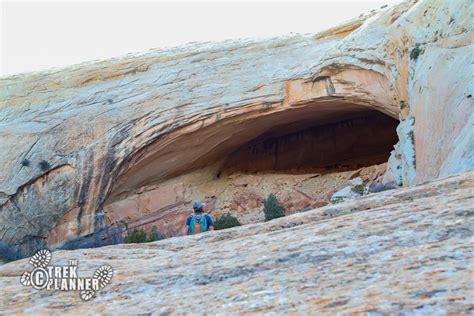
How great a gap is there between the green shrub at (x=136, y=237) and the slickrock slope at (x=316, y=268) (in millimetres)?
11667

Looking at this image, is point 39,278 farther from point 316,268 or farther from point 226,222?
point 226,222

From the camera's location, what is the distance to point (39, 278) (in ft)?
16.1

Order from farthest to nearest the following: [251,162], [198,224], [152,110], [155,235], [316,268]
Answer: [251,162]
[155,235]
[152,110]
[198,224]
[316,268]

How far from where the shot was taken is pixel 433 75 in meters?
10.9

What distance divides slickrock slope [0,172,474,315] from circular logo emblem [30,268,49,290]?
0.35 feet

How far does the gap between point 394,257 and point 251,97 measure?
14.1m

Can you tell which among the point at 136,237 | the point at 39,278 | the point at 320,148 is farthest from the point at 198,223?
the point at 320,148

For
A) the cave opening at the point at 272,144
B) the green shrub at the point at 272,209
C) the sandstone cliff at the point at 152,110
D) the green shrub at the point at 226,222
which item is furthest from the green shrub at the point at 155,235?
the green shrub at the point at 272,209

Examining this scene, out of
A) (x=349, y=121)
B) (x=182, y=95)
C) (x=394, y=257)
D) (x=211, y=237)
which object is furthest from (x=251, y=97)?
(x=394, y=257)

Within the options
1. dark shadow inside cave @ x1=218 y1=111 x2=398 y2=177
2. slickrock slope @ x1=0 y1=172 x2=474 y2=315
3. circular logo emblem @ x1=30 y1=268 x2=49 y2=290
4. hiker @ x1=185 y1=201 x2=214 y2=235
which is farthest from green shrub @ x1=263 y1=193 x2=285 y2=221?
circular logo emblem @ x1=30 y1=268 x2=49 y2=290

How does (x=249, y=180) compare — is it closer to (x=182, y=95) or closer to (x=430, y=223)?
(x=182, y=95)
